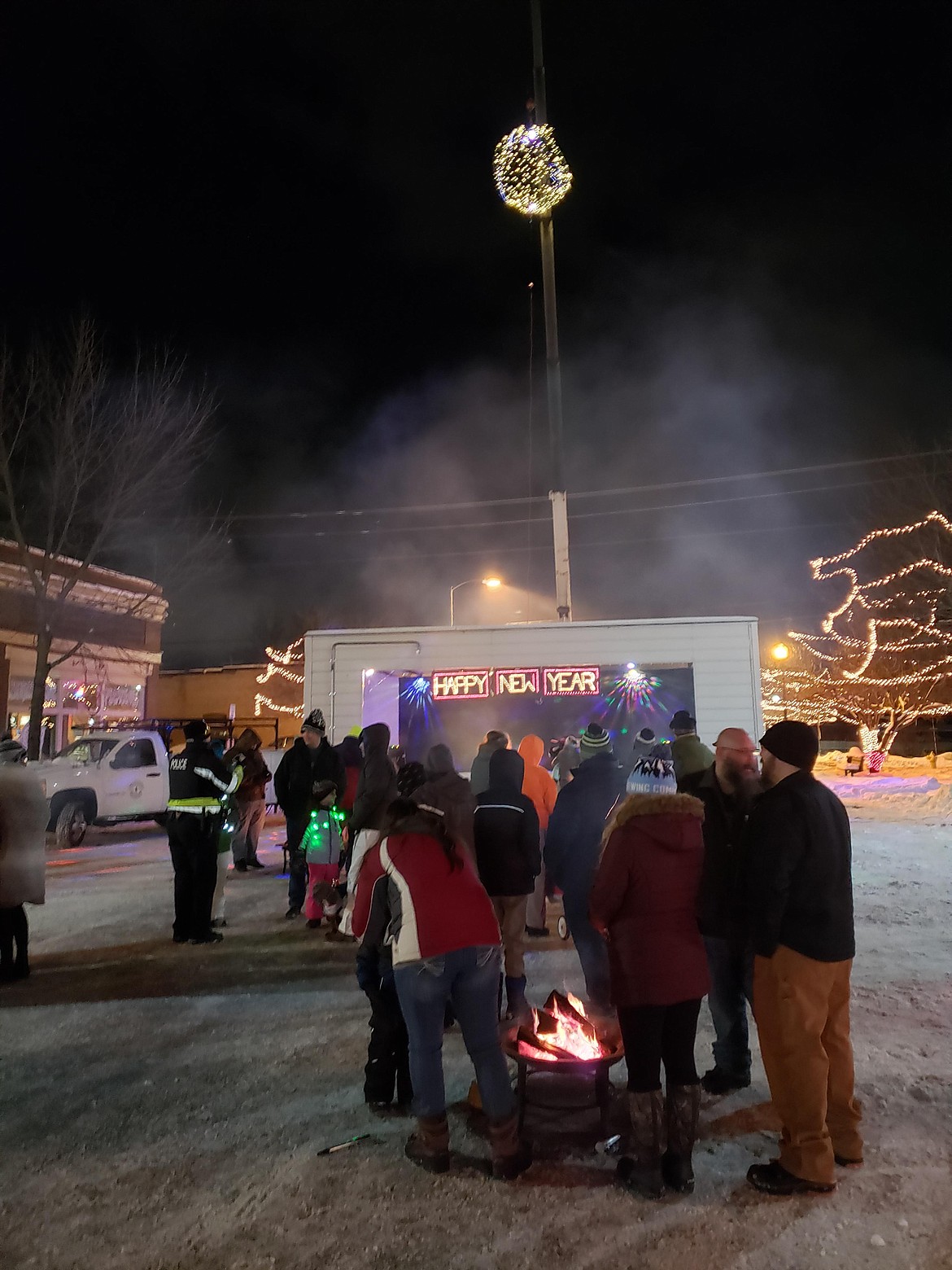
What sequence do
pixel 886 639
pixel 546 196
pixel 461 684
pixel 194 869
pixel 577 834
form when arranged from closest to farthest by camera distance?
pixel 577 834 → pixel 194 869 → pixel 461 684 → pixel 546 196 → pixel 886 639

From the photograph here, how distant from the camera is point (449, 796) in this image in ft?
12.1

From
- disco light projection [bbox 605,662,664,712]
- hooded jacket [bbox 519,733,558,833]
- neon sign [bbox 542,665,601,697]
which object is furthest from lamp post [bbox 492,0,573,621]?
hooded jacket [bbox 519,733,558,833]

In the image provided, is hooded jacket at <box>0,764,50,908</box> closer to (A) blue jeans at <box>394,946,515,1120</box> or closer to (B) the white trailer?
(A) blue jeans at <box>394,946,515,1120</box>

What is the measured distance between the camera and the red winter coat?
2947 millimetres

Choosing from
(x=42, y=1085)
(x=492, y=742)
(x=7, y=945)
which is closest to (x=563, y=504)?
(x=492, y=742)

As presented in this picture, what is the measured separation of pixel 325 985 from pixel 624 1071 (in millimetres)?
2339

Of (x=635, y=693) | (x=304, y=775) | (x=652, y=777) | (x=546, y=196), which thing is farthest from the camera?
(x=546, y=196)

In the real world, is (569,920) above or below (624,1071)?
above

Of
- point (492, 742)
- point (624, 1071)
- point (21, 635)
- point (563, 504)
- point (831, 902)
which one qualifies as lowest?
point (624, 1071)

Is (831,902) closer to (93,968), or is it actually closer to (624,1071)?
(624,1071)

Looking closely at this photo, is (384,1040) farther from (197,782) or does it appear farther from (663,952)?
(197,782)

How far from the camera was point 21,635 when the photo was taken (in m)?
22.4

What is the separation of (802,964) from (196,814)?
5012mm

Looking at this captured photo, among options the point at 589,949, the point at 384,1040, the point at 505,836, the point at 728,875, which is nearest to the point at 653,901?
the point at 728,875
